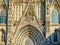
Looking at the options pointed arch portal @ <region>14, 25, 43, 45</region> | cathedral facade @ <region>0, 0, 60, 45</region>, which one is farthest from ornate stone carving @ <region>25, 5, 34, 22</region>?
pointed arch portal @ <region>14, 25, 43, 45</region>

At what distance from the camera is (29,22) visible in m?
21.5

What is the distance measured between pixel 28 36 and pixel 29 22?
126 centimetres

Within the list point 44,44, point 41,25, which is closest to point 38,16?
point 41,25

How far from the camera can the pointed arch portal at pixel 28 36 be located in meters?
21.3

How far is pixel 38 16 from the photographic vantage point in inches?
856

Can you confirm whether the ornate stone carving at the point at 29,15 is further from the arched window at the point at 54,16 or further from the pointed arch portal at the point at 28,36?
the arched window at the point at 54,16

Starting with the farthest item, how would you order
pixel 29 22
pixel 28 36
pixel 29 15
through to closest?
pixel 28 36, pixel 29 15, pixel 29 22

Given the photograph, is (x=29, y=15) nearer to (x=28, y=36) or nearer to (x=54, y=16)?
(x=28, y=36)

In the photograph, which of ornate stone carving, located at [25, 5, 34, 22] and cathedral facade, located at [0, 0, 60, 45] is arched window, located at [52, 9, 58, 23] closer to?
cathedral facade, located at [0, 0, 60, 45]

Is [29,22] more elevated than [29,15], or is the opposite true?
[29,15]

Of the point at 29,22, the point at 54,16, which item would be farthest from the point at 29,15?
the point at 54,16

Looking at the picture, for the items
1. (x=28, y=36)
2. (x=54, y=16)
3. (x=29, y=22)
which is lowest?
(x=28, y=36)

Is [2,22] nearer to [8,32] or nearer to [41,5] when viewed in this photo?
[8,32]

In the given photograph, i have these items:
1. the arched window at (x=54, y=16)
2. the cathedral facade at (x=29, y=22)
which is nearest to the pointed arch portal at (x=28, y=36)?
the cathedral facade at (x=29, y=22)
